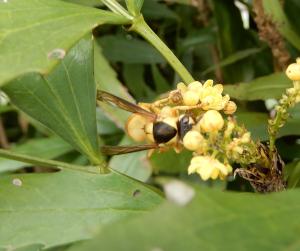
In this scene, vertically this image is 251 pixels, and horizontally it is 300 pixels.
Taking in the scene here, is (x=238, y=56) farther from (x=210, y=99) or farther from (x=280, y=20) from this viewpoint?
(x=210, y=99)

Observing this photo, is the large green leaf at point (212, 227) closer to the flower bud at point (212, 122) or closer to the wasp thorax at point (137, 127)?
the flower bud at point (212, 122)

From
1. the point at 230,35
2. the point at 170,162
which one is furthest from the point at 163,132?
the point at 230,35

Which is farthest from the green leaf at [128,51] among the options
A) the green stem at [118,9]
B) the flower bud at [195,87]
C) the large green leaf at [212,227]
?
the large green leaf at [212,227]

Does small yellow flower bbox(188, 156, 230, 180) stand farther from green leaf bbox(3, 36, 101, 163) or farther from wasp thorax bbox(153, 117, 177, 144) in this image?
green leaf bbox(3, 36, 101, 163)

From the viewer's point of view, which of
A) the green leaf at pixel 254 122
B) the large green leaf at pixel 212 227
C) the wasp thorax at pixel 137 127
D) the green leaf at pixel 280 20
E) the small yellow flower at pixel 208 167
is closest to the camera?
the large green leaf at pixel 212 227

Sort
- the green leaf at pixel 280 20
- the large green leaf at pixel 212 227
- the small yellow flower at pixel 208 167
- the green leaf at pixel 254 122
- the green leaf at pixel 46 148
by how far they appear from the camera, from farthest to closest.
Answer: the green leaf at pixel 46 148, the green leaf at pixel 280 20, the green leaf at pixel 254 122, the small yellow flower at pixel 208 167, the large green leaf at pixel 212 227

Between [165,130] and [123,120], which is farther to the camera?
[123,120]
